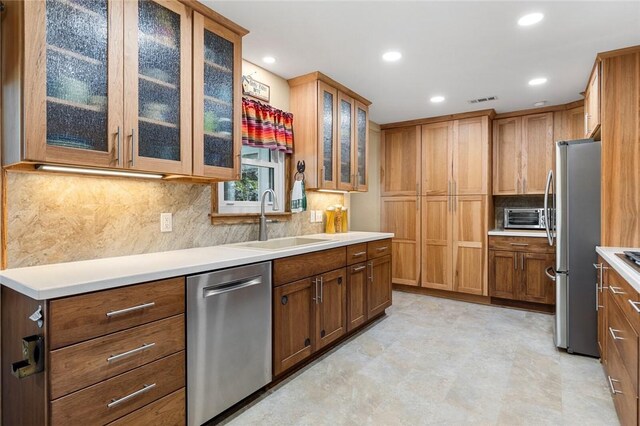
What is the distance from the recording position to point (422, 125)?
478 centimetres

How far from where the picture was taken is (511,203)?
184 inches

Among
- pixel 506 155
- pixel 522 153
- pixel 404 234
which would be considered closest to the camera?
pixel 522 153

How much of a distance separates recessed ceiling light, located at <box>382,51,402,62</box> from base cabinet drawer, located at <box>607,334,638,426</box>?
2.42m

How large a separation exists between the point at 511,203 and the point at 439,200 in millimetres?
998

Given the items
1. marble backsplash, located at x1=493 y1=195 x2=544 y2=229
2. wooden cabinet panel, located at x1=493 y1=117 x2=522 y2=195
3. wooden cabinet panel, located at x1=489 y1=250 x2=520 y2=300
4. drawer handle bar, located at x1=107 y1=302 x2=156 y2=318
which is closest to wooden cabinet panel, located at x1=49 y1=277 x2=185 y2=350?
drawer handle bar, located at x1=107 y1=302 x2=156 y2=318

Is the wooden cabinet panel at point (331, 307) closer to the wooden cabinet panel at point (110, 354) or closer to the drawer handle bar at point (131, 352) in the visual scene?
the wooden cabinet panel at point (110, 354)

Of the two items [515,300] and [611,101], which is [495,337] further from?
[611,101]

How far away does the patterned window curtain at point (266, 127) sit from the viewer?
2.76m

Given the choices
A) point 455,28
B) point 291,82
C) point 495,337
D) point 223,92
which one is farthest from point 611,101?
point 223,92

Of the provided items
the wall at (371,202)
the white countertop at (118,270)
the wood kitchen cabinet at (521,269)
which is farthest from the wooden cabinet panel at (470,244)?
the white countertop at (118,270)

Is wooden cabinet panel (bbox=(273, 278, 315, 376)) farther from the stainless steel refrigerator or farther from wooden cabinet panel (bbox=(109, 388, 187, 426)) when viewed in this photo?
the stainless steel refrigerator

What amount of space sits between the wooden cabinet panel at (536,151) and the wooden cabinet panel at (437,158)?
879mm

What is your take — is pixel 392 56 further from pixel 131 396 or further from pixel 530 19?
pixel 131 396

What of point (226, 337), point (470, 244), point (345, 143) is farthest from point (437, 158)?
point (226, 337)
